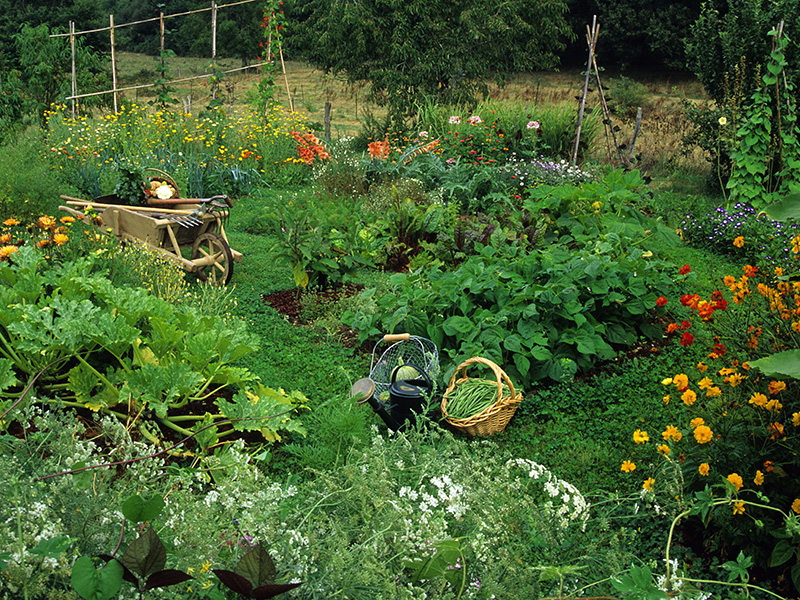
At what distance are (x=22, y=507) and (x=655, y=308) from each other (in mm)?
4120

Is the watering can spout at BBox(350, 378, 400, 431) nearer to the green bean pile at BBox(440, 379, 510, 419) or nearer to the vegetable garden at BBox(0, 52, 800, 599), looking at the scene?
the vegetable garden at BBox(0, 52, 800, 599)

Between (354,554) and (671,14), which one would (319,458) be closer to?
(354,554)

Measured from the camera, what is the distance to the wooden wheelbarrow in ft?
17.7

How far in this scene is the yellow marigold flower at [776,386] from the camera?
235 centimetres

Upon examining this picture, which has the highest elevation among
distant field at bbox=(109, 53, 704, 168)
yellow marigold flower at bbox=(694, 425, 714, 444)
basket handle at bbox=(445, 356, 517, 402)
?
distant field at bbox=(109, 53, 704, 168)

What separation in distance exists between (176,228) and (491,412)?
361 centimetres

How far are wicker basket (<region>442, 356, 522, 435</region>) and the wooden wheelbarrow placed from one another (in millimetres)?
2726

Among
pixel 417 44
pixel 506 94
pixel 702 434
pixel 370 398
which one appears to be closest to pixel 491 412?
pixel 370 398

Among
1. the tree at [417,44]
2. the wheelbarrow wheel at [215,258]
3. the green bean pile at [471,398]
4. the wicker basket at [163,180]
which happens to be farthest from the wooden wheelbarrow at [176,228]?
the tree at [417,44]

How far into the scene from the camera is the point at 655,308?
175 inches

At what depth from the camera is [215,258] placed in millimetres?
5590

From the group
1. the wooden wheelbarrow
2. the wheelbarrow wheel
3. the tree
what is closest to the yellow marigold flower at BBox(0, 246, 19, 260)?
the wooden wheelbarrow

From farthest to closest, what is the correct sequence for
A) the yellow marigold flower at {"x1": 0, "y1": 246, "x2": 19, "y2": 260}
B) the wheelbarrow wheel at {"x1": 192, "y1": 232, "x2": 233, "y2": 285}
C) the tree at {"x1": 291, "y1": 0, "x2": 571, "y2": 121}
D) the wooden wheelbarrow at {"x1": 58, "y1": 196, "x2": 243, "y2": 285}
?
the tree at {"x1": 291, "y1": 0, "x2": 571, "y2": 121}
the wheelbarrow wheel at {"x1": 192, "y1": 232, "x2": 233, "y2": 285}
the wooden wheelbarrow at {"x1": 58, "y1": 196, "x2": 243, "y2": 285}
the yellow marigold flower at {"x1": 0, "y1": 246, "x2": 19, "y2": 260}

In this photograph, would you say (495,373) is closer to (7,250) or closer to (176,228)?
(7,250)
